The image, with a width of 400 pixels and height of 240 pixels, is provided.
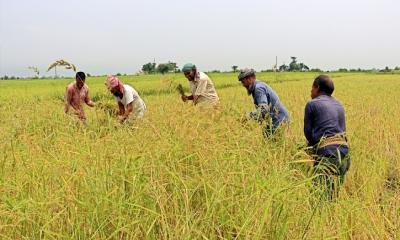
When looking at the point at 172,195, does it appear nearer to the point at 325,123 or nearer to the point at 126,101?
the point at 325,123

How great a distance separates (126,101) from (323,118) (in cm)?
256

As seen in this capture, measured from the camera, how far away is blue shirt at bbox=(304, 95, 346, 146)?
3088 mm

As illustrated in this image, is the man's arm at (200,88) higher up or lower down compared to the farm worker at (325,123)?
higher up

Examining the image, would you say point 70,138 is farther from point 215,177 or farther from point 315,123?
point 315,123

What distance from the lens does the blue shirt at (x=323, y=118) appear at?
3088 millimetres

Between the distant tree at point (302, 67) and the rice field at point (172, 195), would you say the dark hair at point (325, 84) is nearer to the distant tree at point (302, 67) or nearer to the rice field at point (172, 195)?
the rice field at point (172, 195)

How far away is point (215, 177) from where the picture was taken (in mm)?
2027

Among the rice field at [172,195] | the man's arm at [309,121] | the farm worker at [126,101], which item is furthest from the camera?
the farm worker at [126,101]

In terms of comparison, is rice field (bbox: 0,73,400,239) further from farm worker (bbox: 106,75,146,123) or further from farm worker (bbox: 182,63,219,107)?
farm worker (bbox: 182,63,219,107)

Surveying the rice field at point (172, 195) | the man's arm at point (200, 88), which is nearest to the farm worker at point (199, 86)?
the man's arm at point (200, 88)

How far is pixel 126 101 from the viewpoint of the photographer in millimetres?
4570

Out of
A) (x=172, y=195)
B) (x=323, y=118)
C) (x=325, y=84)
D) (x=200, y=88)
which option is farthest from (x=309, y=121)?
(x=200, y=88)

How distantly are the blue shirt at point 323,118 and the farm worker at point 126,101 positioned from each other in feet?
7.02

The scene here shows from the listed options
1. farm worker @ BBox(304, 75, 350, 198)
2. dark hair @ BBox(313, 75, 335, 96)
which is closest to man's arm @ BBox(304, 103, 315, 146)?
farm worker @ BBox(304, 75, 350, 198)
